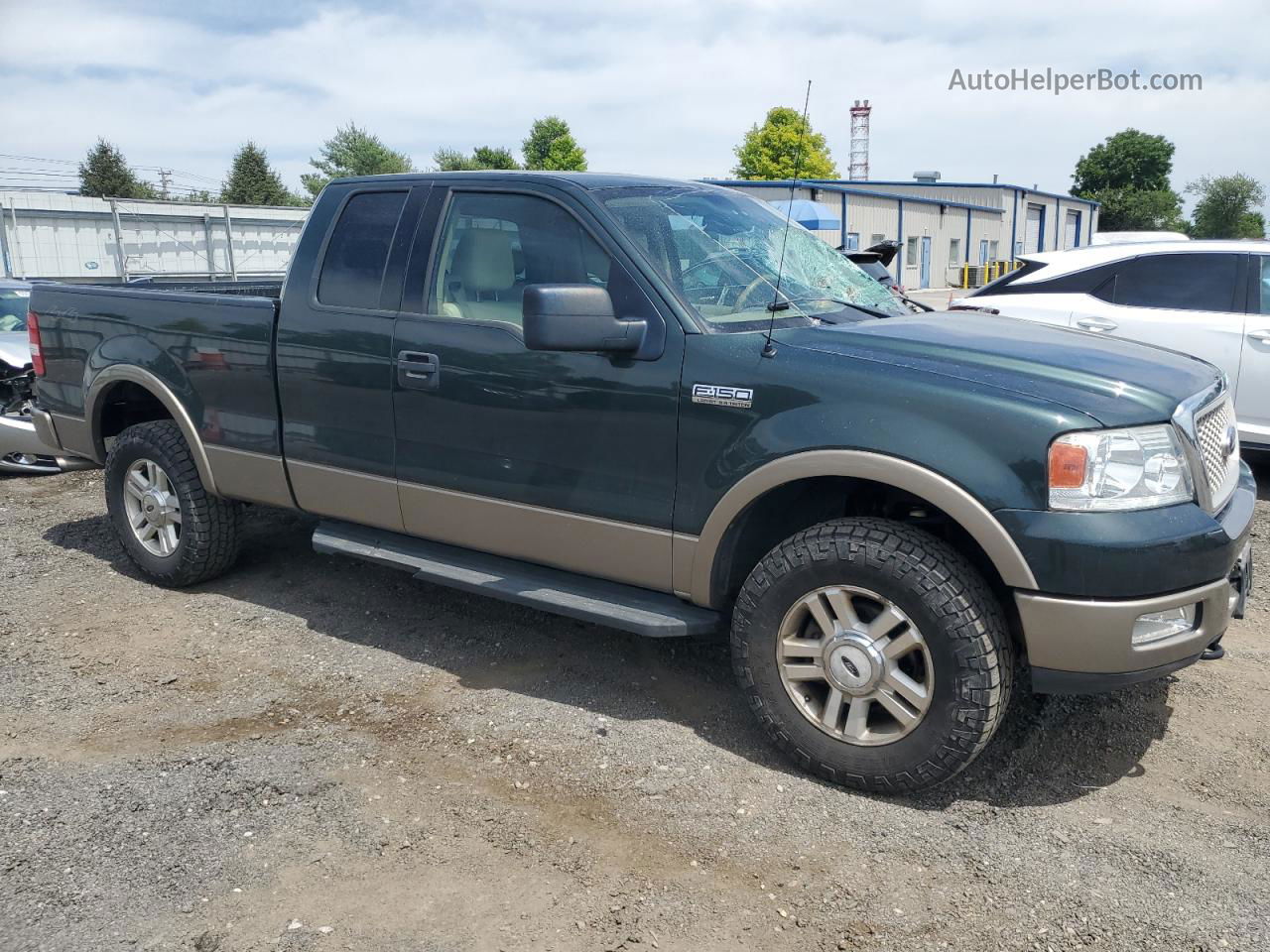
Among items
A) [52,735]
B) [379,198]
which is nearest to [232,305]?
[379,198]

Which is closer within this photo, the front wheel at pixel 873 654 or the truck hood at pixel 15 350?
the front wheel at pixel 873 654

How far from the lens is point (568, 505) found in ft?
12.6

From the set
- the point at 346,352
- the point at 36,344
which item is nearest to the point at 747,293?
the point at 346,352

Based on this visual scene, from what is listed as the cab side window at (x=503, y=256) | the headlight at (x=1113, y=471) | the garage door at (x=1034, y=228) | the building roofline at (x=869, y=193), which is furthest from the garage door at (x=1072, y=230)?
the headlight at (x=1113, y=471)

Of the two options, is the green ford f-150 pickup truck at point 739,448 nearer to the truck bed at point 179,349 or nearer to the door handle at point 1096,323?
the truck bed at point 179,349

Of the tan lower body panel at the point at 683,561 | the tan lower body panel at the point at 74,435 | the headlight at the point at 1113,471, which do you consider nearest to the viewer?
the headlight at the point at 1113,471

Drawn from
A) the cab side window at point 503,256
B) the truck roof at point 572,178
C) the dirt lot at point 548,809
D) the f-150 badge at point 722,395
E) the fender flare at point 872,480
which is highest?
the truck roof at point 572,178

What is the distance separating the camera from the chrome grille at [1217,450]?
3.29 meters

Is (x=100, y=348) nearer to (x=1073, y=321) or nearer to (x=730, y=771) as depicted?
(x=730, y=771)

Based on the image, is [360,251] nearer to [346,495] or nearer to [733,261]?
[346,495]

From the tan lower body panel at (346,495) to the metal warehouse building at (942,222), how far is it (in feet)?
91.8

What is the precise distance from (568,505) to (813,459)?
992 millimetres

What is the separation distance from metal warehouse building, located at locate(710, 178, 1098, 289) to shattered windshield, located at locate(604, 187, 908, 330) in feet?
91.2

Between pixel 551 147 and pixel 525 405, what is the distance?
7516 cm
